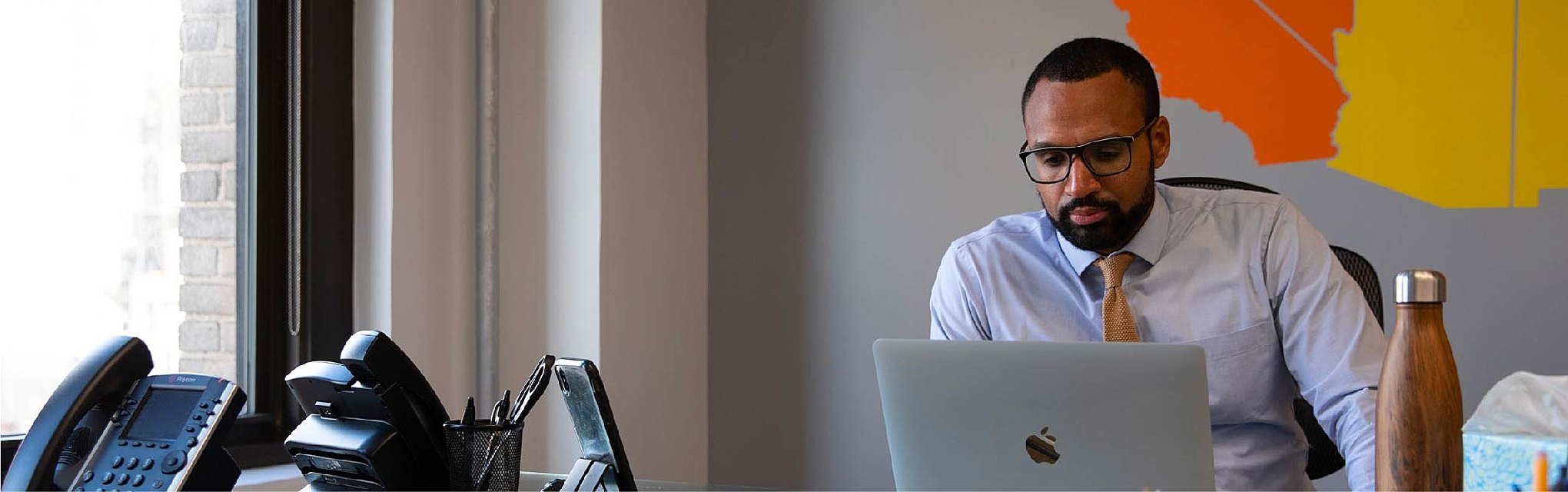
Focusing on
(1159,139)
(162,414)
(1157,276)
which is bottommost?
(162,414)

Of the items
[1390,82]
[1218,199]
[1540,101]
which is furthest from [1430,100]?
[1218,199]

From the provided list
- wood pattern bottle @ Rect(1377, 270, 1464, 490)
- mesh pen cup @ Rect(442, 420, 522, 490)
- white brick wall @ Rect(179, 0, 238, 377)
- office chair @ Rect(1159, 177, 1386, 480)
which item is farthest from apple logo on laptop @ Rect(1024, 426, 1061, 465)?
white brick wall @ Rect(179, 0, 238, 377)

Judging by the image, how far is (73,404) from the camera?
1360 mm

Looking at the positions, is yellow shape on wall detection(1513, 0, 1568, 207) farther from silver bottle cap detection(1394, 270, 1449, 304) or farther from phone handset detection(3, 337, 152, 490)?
phone handset detection(3, 337, 152, 490)

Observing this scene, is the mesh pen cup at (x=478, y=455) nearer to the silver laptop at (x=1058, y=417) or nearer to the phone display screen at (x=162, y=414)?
the phone display screen at (x=162, y=414)

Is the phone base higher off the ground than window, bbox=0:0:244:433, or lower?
lower

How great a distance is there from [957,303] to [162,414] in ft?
4.07

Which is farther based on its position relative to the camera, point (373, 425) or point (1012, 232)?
point (1012, 232)

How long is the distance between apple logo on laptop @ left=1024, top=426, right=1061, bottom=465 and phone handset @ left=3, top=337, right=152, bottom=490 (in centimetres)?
99

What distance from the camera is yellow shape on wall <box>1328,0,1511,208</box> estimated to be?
2.43m

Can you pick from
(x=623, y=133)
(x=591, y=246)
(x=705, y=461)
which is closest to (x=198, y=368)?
(x=591, y=246)

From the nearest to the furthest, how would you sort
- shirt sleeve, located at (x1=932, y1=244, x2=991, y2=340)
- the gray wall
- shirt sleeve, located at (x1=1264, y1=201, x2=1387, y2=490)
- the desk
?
the desk < shirt sleeve, located at (x1=1264, y1=201, x2=1387, y2=490) < shirt sleeve, located at (x1=932, y1=244, x2=991, y2=340) < the gray wall

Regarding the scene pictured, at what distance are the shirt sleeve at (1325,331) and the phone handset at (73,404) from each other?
151 centimetres

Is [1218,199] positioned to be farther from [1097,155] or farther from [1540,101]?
[1540,101]
